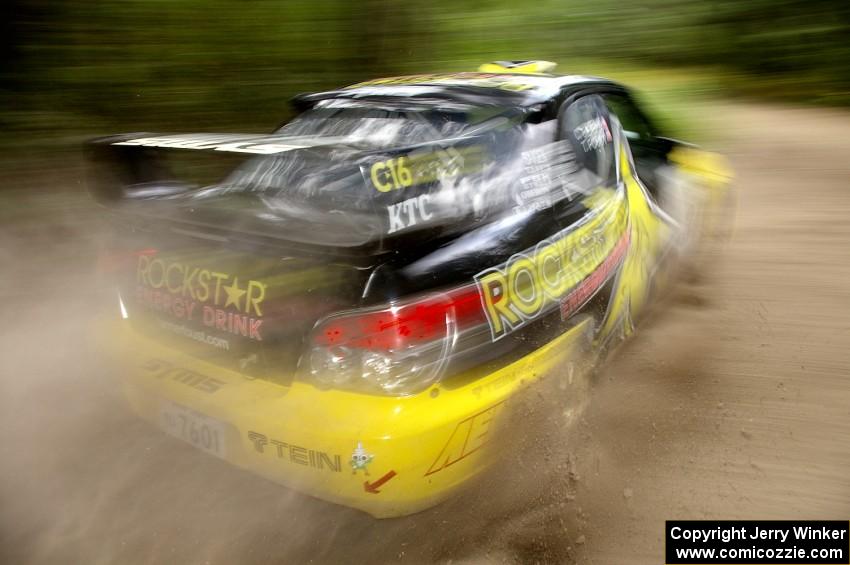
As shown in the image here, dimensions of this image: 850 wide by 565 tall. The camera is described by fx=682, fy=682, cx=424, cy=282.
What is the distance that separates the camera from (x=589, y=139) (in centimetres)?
320

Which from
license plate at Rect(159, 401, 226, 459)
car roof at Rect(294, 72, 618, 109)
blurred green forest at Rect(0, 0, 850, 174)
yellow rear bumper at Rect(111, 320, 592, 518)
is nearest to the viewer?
yellow rear bumper at Rect(111, 320, 592, 518)

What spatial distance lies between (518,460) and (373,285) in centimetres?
87

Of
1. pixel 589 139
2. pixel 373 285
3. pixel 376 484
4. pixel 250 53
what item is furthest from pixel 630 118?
pixel 250 53

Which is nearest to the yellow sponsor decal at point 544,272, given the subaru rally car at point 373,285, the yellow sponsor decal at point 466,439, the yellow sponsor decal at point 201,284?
the subaru rally car at point 373,285

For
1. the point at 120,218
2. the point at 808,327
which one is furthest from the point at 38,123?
the point at 808,327

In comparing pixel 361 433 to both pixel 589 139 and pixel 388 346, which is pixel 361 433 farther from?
pixel 589 139

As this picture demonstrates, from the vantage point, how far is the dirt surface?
2.40 m

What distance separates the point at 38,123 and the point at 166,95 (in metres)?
0.91

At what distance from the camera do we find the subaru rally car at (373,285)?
211 centimetres

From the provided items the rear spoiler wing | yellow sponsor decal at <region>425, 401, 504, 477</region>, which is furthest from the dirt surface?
the rear spoiler wing

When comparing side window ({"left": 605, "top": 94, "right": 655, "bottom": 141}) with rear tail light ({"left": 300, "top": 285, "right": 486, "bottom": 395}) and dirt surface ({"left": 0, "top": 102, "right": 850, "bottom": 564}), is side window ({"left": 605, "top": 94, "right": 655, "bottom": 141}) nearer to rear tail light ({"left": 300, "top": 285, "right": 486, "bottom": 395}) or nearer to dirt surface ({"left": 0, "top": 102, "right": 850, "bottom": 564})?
dirt surface ({"left": 0, "top": 102, "right": 850, "bottom": 564})

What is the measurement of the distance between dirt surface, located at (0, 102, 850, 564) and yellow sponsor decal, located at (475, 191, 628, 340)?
0.35 m

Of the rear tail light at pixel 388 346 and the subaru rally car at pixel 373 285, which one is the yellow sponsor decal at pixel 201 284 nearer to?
the subaru rally car at pixel 373 285

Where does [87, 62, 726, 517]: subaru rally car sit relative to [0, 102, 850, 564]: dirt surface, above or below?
above
